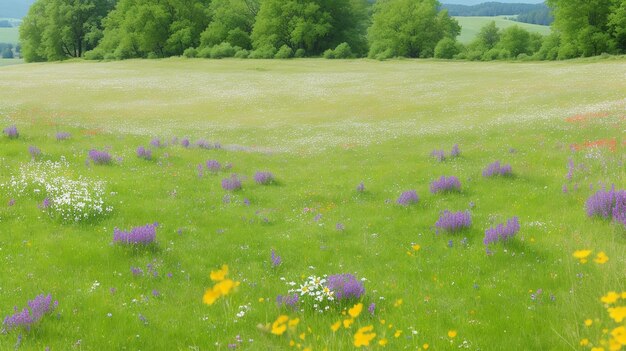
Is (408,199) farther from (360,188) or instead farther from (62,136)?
(62,136)

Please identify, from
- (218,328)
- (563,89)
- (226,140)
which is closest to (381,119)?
(226,140)

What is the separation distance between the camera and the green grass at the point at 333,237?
625 centimetres

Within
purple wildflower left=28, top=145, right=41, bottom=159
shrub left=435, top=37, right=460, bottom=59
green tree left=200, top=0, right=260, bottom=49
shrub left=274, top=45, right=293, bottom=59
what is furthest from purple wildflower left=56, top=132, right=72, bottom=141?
green tree left=200, top=0, right=260, bottom=49

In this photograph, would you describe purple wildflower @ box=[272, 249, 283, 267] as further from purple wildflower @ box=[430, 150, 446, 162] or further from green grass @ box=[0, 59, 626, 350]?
purple wildflower @ box=[430, 150, 446, 162]

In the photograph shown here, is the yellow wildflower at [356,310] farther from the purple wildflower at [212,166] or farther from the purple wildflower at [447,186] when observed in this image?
the purple wildflower at [212,166]

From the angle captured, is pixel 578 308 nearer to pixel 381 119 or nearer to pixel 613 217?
pixel 613 217

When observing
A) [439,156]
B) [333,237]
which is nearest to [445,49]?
[439,156]

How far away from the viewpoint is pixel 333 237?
10953mm

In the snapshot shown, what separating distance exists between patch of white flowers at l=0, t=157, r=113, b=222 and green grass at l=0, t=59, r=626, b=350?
0.28m

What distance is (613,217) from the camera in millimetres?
9703

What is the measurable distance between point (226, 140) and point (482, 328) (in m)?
25.6

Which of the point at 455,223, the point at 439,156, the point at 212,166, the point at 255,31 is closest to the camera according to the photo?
the point at 455,223

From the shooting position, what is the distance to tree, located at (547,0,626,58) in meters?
72.1

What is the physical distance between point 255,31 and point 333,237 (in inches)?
3729
